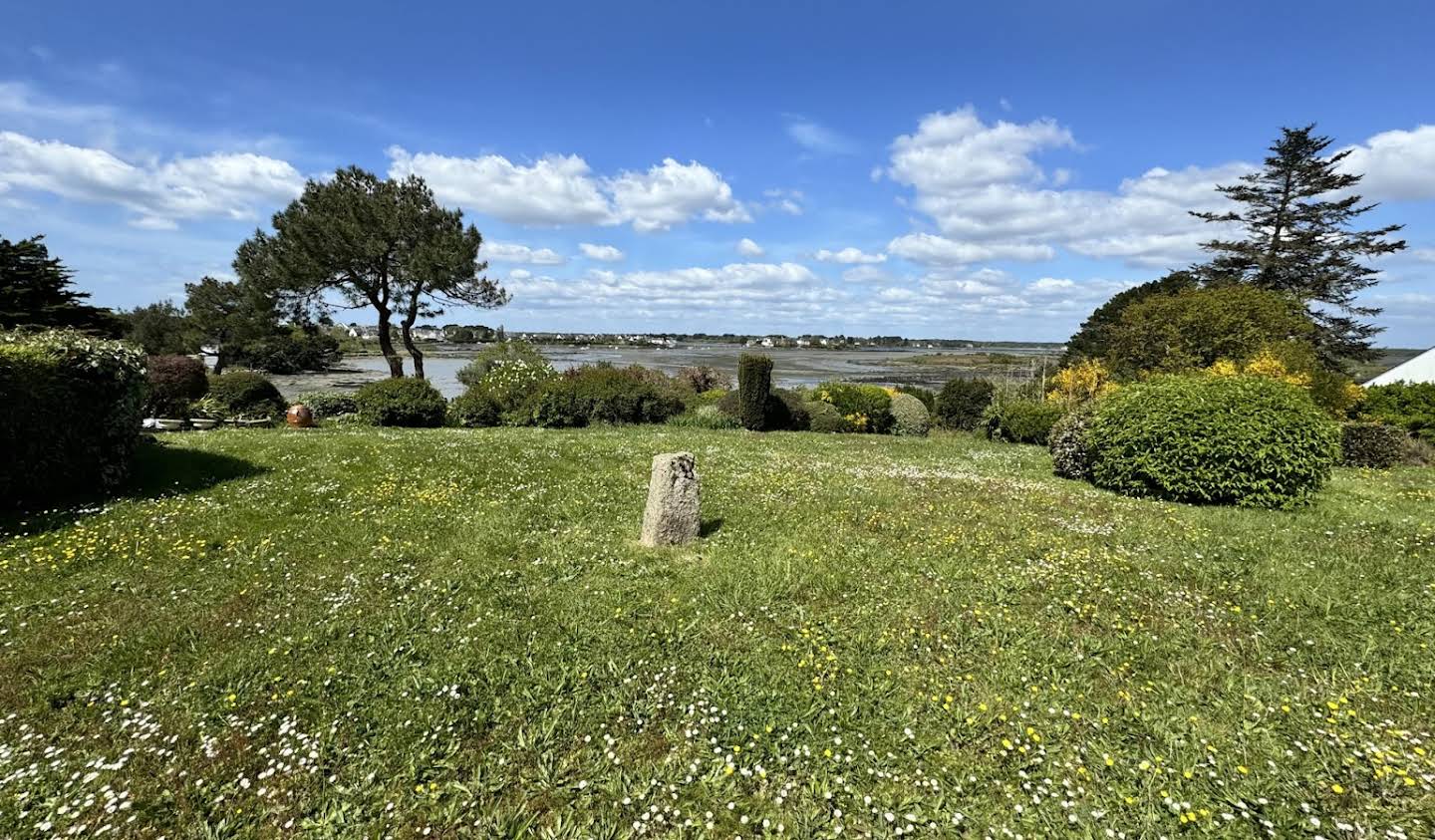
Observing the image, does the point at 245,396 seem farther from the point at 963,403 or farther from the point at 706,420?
the point at 963,403

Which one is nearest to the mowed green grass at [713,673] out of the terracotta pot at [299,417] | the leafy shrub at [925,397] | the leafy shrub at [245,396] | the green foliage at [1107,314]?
the terracotta pot at [299,417]

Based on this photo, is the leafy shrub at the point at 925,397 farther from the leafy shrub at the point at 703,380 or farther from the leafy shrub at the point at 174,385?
the leafy shrub at the point at 174,385

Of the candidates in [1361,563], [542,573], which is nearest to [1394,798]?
[1361,563]

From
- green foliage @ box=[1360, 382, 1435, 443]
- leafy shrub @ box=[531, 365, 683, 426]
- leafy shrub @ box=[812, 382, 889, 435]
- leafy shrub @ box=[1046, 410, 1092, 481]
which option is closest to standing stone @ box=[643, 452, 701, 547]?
leafy shrub @ box=[1046, 410, 1092, 481]

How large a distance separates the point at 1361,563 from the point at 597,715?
25.8ft

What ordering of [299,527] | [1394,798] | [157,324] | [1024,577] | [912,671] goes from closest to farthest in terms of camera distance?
1. [1394,798]
2. [912,671]
3. [1024,577]
4. [299,527]
5. [157,324]

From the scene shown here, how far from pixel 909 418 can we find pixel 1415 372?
2117cm

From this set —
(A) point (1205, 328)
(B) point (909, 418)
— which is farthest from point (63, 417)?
(A) point (1205, 328)

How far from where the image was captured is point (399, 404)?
1723 centimetres

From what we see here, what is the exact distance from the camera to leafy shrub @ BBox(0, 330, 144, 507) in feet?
22.8

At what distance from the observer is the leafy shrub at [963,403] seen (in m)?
21.9

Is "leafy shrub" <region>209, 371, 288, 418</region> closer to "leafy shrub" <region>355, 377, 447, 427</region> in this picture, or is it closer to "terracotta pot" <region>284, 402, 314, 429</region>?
"terracotta pot" <region>284, 402, 314, 429</region>

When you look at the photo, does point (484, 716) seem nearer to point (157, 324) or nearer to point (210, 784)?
point (210, 784)

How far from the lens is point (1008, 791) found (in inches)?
129
